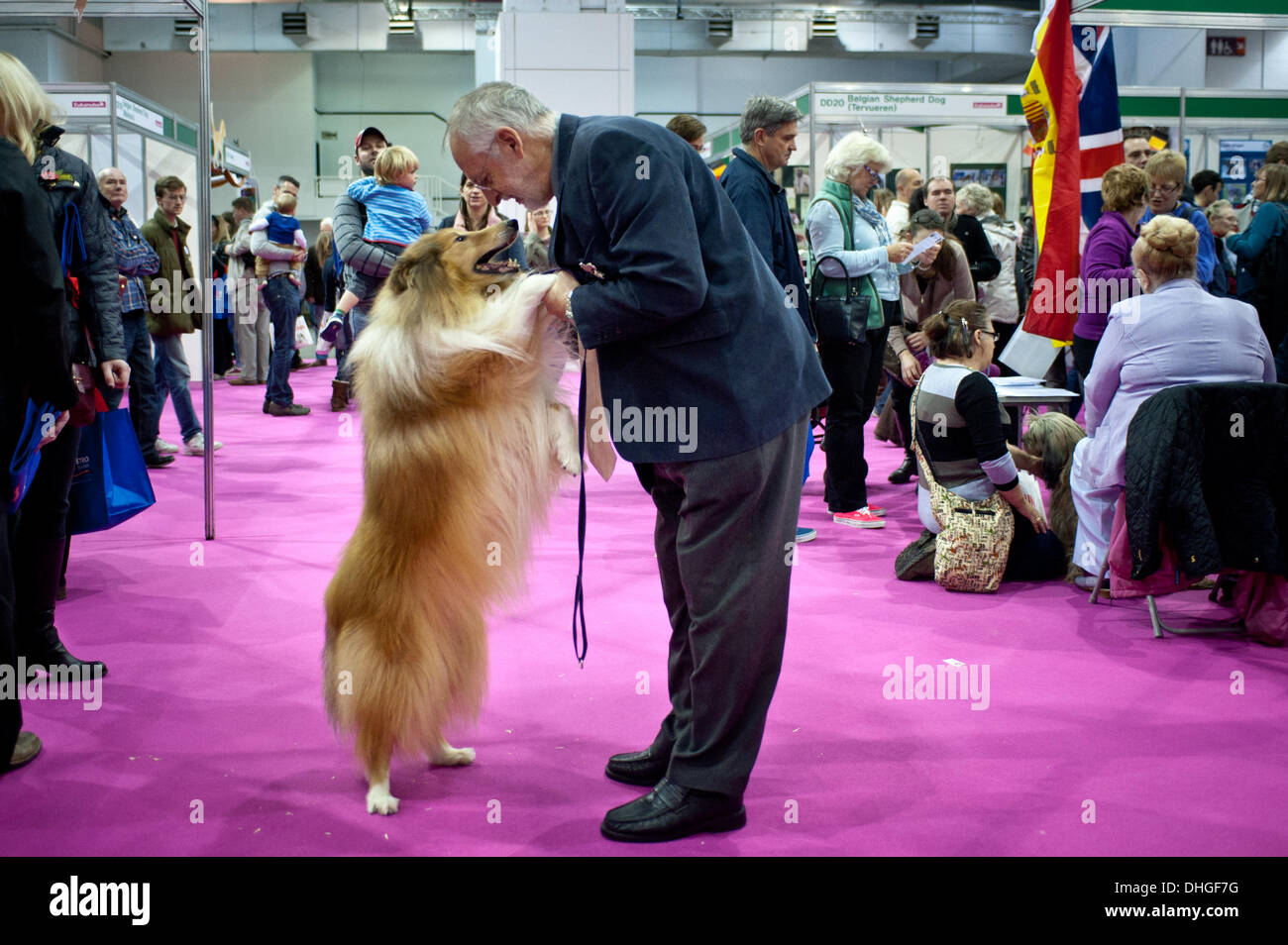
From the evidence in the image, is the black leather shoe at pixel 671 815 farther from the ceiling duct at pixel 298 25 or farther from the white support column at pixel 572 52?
the ceiling duct at pixel 298 25

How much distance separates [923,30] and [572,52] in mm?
→ 10151

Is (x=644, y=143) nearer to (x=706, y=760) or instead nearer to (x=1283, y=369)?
(x=706, y=760)

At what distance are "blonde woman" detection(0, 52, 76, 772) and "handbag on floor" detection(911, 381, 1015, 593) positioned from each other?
315 centimetres

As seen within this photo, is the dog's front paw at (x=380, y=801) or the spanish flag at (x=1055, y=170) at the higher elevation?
the spanish flag at (x=1055, y=170)

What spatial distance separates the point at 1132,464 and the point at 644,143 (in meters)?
2.39

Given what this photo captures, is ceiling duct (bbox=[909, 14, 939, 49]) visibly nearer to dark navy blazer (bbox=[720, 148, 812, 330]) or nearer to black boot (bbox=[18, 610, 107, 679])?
dark navy blazer (bbox=[720, 148, 812, 330])

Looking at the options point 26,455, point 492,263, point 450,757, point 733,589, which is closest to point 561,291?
point 492,263

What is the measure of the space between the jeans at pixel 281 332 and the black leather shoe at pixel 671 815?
795 centimetres

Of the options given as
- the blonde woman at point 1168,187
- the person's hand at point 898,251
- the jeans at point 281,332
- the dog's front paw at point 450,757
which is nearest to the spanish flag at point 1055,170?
the person's hand at point 898,251

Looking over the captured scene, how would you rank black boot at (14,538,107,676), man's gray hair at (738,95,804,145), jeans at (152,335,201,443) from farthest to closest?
jeans at (152,335,201,443) → man's gray hair at (738,95,804,145) → black boot at (14,538,107,676)

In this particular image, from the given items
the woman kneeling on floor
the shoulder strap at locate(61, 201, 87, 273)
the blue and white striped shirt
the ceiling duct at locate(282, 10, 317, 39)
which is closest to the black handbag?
the woman kneeling on floor

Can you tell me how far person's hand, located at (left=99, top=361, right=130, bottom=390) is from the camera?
361 centimetres

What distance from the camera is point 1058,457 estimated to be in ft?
16.5

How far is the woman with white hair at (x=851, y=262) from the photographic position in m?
5.30
